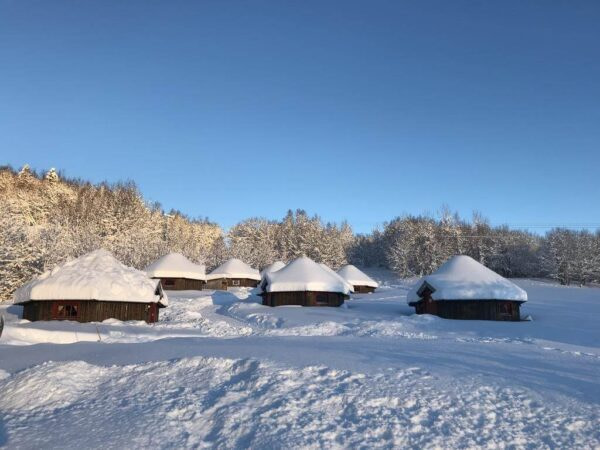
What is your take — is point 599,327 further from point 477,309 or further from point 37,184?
point 37,184

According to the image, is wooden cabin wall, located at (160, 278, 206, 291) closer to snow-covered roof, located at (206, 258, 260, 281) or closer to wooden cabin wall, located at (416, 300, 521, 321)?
snow-covered roof, located at (206, 258, 260, 281)

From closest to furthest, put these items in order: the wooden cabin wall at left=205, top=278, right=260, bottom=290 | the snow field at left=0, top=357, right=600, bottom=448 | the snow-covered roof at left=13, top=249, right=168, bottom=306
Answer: the snow field at left=0, top=357, right=600, bottom=448
the snow-covered roof at left=13, top=249, right=168, bottom=306
the wooden cabin wall at left=205, top=278, right=260, bottom=290

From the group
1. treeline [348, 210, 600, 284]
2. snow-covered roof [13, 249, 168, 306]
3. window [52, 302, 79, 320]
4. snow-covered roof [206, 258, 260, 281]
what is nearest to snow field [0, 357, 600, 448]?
snow-covered roof [13, 249, 168, 306]

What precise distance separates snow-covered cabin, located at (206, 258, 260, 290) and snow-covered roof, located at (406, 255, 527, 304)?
110 feet

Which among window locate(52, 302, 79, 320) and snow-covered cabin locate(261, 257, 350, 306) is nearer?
window locate(52, 302, 79, 320)

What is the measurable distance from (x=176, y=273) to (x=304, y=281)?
73.9 feet

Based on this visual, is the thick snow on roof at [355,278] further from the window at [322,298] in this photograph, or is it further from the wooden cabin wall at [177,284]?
the window at [322,298]

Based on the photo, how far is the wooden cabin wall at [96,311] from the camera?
30641mm

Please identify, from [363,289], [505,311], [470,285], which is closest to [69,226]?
[363,289]

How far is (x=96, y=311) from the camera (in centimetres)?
3070

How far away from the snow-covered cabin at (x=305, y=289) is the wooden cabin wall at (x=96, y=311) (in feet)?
39.6

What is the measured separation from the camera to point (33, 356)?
A: 1638cm

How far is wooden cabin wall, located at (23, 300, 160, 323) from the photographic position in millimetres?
30641

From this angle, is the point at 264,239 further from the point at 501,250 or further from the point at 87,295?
the point at 87,295
